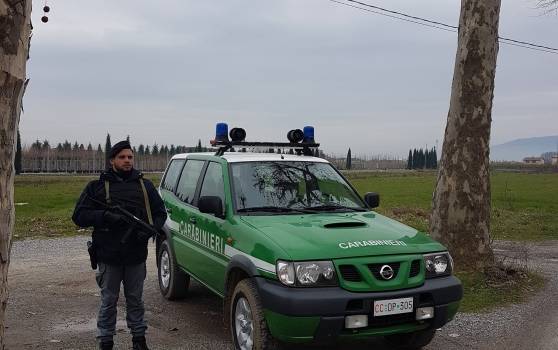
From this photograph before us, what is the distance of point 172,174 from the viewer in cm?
753

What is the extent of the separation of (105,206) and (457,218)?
5.19 metres

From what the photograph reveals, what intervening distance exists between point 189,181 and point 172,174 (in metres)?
0.83

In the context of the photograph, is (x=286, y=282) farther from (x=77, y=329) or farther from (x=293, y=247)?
(x=77, y=329)

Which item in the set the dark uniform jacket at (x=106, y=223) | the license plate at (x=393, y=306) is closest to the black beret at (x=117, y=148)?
the dark uniform jacket at (x=106, y=223)

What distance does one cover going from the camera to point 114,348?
5.20 m

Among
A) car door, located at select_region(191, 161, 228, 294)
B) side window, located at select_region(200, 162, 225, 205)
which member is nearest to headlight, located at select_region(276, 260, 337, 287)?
car door, located at select_region(191, 161, 228, 294)

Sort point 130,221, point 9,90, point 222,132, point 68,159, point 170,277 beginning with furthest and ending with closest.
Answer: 1. point 68,159
2. point 170,277
3. point 222,132
4. point 130,221
5. point 9,90

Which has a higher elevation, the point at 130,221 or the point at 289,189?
the point at 289,189

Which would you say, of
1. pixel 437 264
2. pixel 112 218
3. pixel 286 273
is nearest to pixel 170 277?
pixel 112 218

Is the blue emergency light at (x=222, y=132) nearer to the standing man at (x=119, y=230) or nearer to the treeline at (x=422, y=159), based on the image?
the standing man at (x=119, y=230)

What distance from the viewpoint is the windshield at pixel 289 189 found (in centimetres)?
540

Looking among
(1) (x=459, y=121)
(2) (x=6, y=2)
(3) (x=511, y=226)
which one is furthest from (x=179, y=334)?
(3) (x=511, y=226)

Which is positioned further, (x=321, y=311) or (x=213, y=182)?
(x=213, y=182)

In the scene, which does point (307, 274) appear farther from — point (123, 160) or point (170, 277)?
point (170, 277)
